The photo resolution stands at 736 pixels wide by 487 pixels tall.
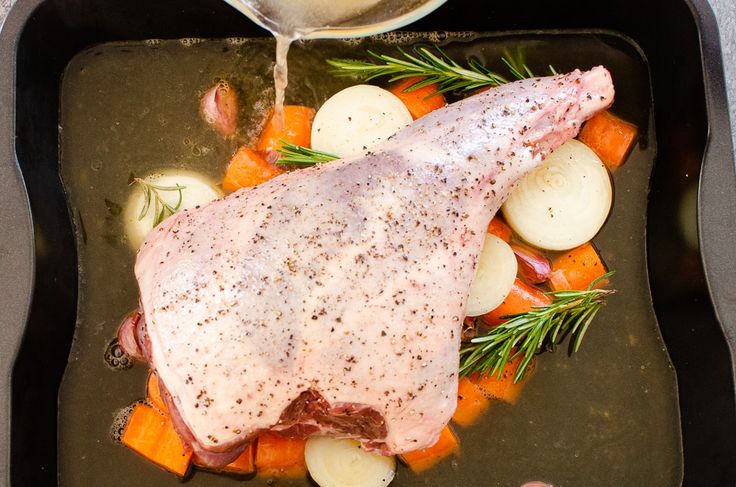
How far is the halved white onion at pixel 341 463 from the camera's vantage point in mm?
1846

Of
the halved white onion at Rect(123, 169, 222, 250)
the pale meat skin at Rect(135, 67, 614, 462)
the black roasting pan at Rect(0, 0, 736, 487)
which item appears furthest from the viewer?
the halved white onion at Rect(123, 169, 222, 250)

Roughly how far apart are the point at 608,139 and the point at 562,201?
259 millimetres

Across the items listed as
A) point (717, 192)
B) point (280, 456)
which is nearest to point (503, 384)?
point (280, 456)

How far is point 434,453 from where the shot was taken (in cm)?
192

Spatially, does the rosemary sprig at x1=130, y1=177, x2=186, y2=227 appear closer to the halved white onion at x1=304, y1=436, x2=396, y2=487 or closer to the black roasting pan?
the black roasting pan

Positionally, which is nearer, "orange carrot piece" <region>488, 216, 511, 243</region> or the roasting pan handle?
the roasting pan handle

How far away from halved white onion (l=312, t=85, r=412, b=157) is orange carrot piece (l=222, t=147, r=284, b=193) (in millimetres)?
143

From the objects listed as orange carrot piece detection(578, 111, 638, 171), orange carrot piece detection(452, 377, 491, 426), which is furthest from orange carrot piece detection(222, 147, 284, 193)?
orange carrot piece detection(578, 111, 638, 171)

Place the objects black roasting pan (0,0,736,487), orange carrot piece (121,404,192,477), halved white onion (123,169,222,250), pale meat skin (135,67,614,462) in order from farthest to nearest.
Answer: halved white onion (123,169,222,250) → orange carrot piece (121,404,192,477) → black roasting pan (0,0,736,487) → pale meat skin (135,67,614,462)

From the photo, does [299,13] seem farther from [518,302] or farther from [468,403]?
[468,403]

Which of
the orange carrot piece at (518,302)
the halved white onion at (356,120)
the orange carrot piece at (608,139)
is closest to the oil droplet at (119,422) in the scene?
the halved white onion at (356,120)

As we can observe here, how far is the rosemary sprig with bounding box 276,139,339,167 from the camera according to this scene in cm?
188

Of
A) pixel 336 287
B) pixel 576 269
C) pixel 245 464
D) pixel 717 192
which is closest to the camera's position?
pixel 336 287

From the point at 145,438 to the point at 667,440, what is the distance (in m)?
1.38
